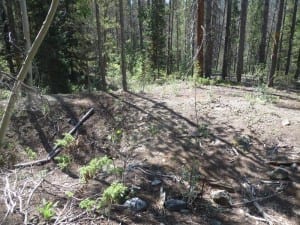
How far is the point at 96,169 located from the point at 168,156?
64.0 inches

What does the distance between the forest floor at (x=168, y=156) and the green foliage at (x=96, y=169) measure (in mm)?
167

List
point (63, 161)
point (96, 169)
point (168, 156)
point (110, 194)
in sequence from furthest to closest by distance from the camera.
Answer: point (168, 156) < point (63, 161) < point (96, 169) < point (110, 194)

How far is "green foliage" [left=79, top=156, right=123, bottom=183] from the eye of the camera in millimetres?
4000

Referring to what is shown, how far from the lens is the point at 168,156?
214 inches

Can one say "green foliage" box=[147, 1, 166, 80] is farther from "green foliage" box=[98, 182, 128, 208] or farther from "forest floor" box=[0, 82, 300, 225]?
"green foliage" box=[98, 182, 128, 208]

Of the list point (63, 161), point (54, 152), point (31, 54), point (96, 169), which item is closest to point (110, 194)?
point (96, 169)

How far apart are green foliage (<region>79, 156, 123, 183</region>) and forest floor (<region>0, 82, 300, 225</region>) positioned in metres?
0.17

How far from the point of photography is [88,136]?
662 centimetres

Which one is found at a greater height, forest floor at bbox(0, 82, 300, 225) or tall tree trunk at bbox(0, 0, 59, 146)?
tall tree trunk at bbox(0, 0, 59, 146)

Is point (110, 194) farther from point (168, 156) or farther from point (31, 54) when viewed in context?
point (31, 54)

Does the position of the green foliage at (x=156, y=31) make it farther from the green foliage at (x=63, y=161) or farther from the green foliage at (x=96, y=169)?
the green foliage at (x=96, y=169)

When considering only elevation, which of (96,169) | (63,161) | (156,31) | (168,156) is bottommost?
(168,156)

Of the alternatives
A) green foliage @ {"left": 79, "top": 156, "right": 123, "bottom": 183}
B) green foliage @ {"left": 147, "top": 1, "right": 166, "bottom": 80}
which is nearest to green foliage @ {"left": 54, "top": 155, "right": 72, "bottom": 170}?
green foliage @ {"left": 79, "top": 156, "right": 123, "bottom": 183}

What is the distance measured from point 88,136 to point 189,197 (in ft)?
10.2
